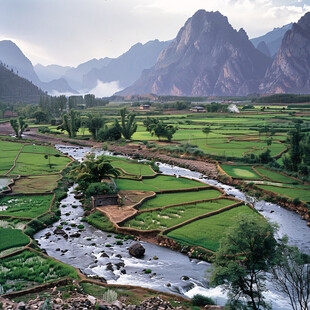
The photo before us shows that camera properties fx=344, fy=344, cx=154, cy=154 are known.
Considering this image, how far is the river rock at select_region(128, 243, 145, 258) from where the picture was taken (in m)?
27.6

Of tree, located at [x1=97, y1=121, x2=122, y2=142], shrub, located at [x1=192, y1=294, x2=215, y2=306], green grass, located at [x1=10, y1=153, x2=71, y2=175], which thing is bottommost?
shrub, located at [x1=192, y1=294, x2=215, y2=306]

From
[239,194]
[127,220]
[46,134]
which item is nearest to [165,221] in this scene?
[127,220]

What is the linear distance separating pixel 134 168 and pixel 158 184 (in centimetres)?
1121

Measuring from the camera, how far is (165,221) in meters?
33.6

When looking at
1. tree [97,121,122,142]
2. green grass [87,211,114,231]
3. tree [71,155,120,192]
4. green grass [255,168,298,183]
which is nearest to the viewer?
green grass [87,211,114,231]

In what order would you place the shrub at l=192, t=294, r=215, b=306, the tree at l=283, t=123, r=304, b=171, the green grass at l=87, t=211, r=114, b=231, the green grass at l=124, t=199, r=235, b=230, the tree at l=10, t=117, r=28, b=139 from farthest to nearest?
1. the tree at l=10, t=117, r=28, b=139
2. the tree at l=283, t=123, r=304, b=171
3. the green grass at l=87, t=211, r=114, b=231
4. the green grass at l=124, t=199, r=235, b=230
5. the shrub at l=192, t=294, r=215, b=306

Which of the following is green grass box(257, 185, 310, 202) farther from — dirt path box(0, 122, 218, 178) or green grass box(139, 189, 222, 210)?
dirt path box(0, 122, 218, 178)

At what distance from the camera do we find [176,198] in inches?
1629

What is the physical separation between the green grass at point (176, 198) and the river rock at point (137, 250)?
9.86 m

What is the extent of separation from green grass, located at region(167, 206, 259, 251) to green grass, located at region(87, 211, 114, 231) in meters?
6.24

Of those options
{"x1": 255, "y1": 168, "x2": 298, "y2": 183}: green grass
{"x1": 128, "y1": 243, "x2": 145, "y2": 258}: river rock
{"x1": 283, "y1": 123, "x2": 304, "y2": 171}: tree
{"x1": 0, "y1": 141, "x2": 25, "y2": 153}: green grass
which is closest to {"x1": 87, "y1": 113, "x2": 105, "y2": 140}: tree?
{"x1": 0, "y1": 141, "x2": 25, "y2": 153}: green grass

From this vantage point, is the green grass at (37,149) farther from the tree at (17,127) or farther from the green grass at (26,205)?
the green grass at (26,205)

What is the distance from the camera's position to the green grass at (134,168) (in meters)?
55.2

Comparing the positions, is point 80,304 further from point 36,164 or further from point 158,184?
point 36,164
